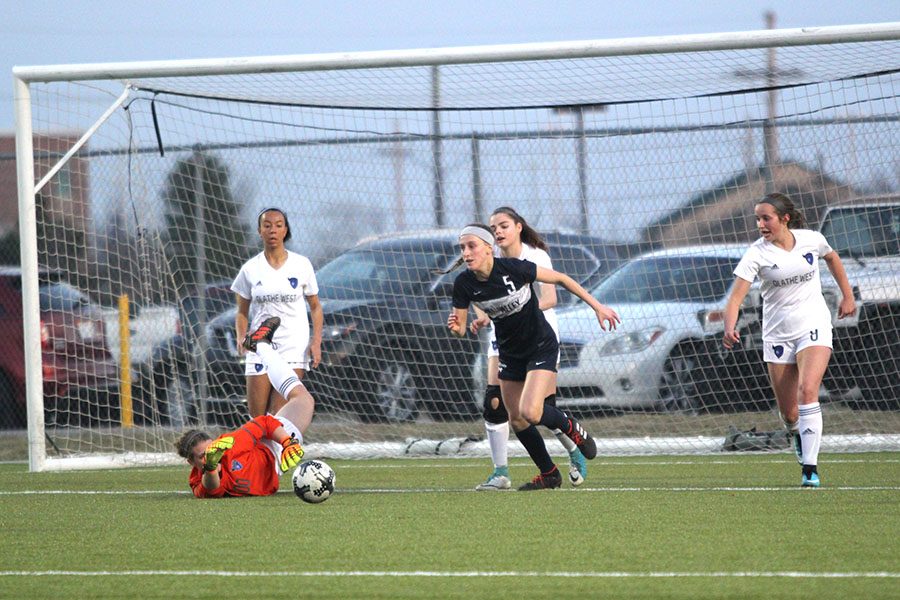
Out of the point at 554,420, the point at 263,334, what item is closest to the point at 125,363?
the point at 263,334

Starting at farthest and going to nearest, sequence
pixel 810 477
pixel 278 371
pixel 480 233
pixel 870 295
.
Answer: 1. pixel 870 295
2. pixel 278 371
3. pixel 810 477
4. pixel 480 233

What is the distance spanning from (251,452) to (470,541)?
268 cm

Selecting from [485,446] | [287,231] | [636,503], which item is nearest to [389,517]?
[636,503]

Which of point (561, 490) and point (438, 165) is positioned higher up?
point (438, 165)

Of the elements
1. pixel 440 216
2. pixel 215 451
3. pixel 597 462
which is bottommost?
pixel 597 462

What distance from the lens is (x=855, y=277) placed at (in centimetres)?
1156

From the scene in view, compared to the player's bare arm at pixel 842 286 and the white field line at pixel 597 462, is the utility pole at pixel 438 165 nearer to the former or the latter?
the white field line at pixel 597 462

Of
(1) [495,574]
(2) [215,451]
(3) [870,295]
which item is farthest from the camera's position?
(3) [870,295]

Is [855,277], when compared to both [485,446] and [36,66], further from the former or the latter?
[36,66]

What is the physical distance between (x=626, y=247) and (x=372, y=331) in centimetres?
257

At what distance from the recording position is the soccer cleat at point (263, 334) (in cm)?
873

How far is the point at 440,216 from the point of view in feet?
41.5

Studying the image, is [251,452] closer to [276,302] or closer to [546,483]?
[276,302]

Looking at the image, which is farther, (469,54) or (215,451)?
(469,54)
